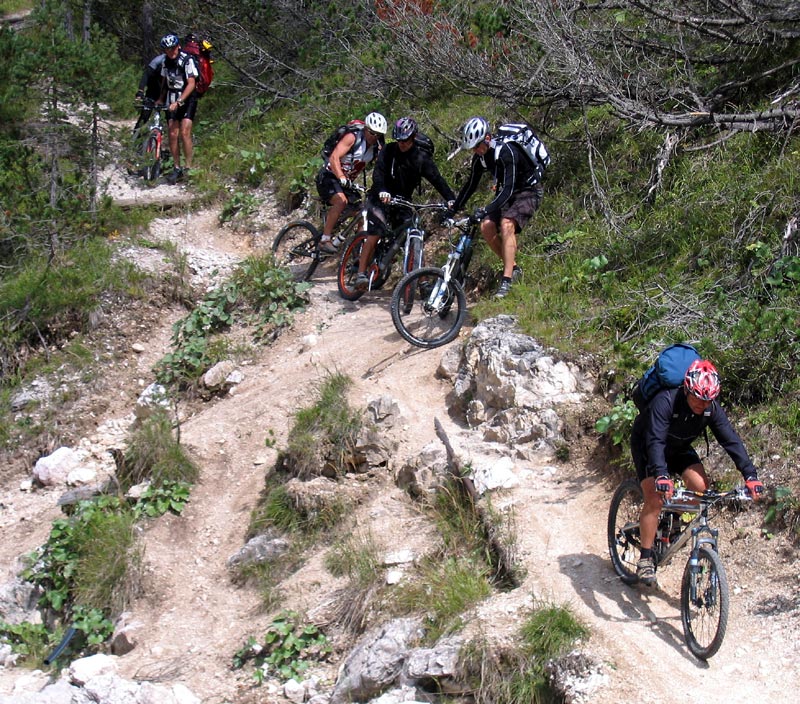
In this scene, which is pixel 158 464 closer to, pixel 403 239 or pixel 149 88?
pixel 403 239

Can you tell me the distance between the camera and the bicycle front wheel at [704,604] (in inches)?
207

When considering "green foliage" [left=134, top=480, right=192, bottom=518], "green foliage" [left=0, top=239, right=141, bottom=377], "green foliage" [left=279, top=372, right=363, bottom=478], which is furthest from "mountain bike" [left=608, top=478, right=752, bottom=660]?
"green foliage" [left=0, top=239, right=141, bottom=377]

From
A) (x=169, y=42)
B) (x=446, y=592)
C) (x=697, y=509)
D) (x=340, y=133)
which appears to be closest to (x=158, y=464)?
(x=446, y=592)

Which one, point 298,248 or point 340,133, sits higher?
point 340,133

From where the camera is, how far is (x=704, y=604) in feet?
17.7

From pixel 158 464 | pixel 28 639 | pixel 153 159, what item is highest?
pixel 153 159

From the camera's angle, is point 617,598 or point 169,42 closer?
point 617,598

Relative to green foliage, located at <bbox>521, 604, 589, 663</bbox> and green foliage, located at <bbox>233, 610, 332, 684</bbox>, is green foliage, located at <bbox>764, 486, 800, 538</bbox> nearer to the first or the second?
green foliage, located at <bbox>521, 604, 589, 663</bbox>

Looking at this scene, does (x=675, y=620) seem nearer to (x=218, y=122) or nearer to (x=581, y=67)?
(x=581, y=67)

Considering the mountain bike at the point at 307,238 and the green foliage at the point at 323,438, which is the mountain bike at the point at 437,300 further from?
the mountain bike at the point at 307,238

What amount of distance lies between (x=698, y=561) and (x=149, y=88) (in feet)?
34.6

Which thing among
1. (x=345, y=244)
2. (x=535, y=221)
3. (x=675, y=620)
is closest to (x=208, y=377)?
(x=345, y=244)

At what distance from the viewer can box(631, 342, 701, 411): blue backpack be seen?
18.0ft

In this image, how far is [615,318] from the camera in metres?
8.15
